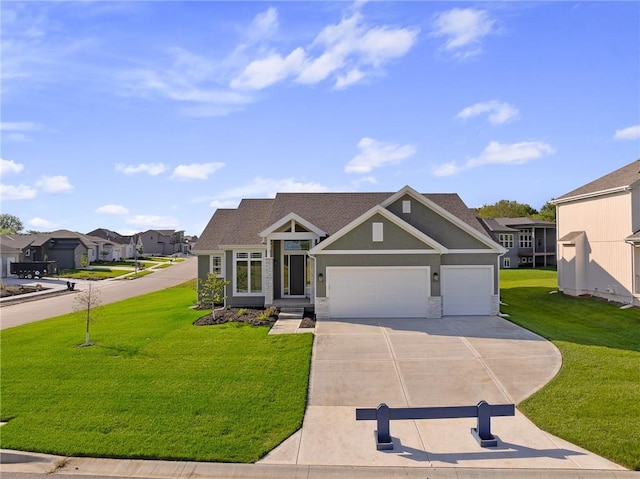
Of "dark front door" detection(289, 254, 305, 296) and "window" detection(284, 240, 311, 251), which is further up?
"window" detection(284, 240, 311, 251)

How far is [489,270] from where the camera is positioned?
19.1 meters

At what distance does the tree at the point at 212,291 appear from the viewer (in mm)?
19219

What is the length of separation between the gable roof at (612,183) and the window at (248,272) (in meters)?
18.0

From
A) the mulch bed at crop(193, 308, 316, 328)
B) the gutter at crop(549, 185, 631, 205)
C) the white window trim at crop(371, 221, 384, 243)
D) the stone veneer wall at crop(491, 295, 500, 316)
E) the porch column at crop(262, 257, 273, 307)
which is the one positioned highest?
the gutter at crop(549, 185, 631, 205)

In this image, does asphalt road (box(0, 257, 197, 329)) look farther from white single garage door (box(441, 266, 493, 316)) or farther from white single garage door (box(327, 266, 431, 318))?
white single garage door (box(441, 266, 493, 316))

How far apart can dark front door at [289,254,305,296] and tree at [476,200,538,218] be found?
63.8 metres

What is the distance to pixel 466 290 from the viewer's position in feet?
62.3

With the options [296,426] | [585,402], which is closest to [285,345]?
[296,426]

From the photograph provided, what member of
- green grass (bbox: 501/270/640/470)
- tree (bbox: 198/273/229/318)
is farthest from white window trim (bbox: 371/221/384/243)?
tree (bbox: 198/273/229/318)

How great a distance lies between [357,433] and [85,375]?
7478mm

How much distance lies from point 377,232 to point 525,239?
39028mm

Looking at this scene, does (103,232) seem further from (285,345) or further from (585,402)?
(585,402)

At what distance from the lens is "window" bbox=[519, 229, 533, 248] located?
50.5 metres

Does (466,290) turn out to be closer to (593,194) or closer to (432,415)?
(593,194)
